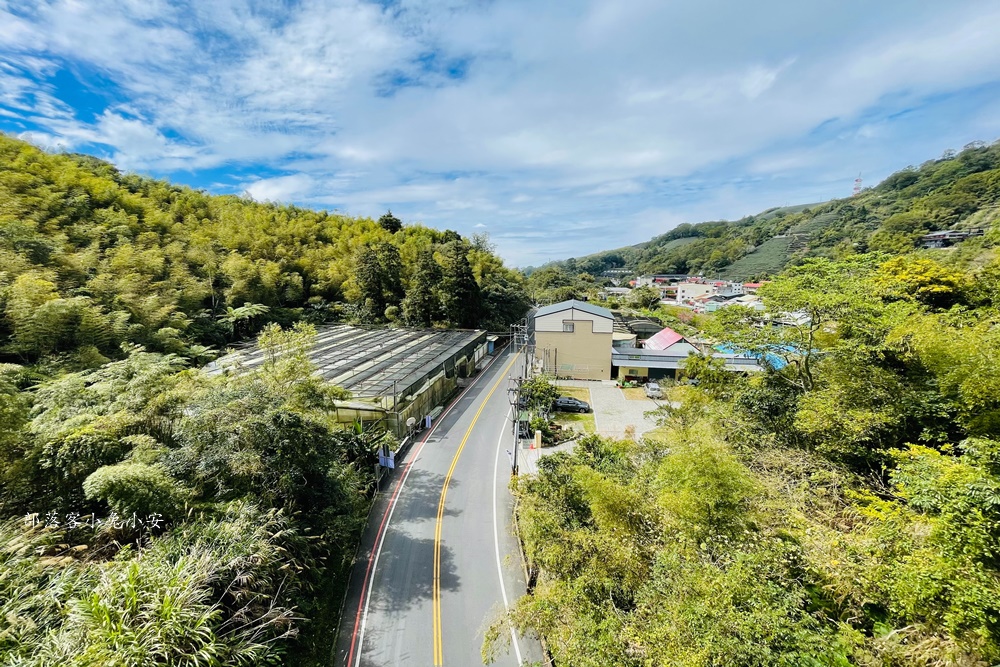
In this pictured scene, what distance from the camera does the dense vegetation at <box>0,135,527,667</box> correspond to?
197 inches

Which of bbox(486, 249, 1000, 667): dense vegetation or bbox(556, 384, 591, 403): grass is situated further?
bbox(556, 384, 591, 403): grass

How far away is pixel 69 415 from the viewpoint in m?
8.39

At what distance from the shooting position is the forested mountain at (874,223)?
52.1m

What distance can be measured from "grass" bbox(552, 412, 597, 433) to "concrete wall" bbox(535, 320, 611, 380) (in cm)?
574

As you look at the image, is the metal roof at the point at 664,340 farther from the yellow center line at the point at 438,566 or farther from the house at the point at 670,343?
the yellow center line at the point at 438,566

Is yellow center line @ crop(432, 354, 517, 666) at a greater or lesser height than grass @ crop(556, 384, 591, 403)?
lesser

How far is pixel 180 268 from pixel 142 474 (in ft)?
75.9

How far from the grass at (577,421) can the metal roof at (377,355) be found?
7.14 m

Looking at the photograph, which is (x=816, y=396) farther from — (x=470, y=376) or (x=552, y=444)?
(x=470, y=376)

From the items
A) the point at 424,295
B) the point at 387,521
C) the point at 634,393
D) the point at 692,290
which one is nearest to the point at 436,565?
the point at 387,521

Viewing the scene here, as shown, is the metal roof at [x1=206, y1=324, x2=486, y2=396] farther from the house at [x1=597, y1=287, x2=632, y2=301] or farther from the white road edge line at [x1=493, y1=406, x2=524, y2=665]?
the house at [x1=597, y1=287, x2=632, y2=301]

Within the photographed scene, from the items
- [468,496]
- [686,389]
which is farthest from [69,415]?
[686,389]

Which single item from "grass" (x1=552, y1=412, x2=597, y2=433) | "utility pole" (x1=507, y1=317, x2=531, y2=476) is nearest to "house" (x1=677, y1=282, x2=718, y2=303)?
"utility pole" (x1=507, y1=317, x2=531, y2=476)

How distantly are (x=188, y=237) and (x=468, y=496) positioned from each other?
2860cm
